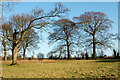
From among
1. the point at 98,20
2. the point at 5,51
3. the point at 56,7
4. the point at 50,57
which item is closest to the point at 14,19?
the point at 56,7

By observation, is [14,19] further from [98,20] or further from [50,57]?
[98,20]

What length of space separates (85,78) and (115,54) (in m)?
21.0

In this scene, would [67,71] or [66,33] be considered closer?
[67,71]

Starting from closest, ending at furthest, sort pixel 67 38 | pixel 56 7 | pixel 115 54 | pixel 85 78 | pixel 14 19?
1. pixel 85 78
2. pixel 56 7
3. pixel 14 19
4. pixel 115 54
5. pixel 67 38

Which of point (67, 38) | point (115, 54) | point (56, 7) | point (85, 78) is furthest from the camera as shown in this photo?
point (67, 38)

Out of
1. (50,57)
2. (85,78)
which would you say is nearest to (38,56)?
(50,57)

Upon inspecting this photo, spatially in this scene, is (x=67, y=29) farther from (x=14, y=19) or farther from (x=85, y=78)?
(x=85, y=78)

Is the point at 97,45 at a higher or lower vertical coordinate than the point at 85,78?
higher

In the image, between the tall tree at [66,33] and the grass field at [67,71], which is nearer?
the grass field at [67,71]

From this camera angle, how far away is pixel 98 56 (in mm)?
27875

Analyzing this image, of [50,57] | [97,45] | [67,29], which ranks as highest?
[67,29]

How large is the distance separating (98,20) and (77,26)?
415 centimetres

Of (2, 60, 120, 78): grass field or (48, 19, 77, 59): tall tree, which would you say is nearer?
(2, 60, 120, 78): grass field

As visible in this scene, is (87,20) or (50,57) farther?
(50,57)
